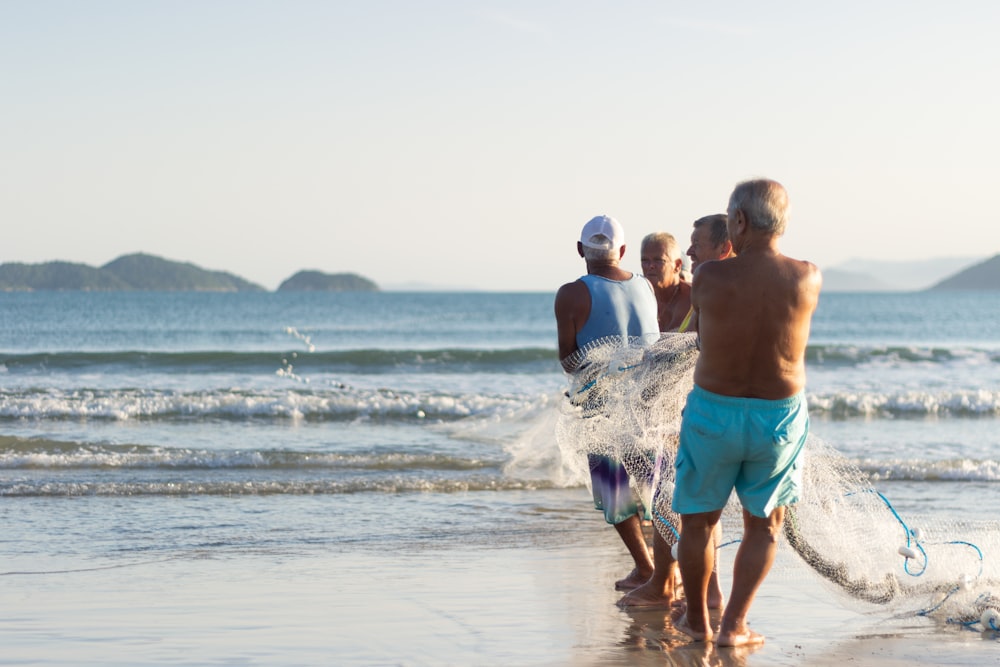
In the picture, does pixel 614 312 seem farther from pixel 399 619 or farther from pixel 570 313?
pixel 399 619

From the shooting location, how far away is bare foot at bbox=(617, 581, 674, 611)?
5.27 m

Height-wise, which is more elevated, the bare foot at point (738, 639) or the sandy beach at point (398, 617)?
the bare foot at point (738, 639)

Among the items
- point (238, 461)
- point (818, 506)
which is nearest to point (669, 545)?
point (818, 506)

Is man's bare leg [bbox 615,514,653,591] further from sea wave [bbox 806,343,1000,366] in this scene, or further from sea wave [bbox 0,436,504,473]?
sea wave [bbox 806,343,1000,366]

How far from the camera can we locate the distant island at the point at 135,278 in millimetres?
109625

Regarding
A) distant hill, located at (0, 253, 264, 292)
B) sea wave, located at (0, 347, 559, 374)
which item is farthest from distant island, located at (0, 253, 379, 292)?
sea wave, located at (0, 347, 559, 374)

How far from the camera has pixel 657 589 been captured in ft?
17.3

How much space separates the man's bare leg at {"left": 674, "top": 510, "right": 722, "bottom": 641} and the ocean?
56 cm

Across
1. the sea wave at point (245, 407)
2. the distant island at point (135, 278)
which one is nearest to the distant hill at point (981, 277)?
the distant island at point (135, 278)

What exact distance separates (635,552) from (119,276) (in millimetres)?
121807

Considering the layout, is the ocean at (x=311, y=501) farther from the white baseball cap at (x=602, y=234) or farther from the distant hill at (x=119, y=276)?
the distant hill at (x=119, y=276)

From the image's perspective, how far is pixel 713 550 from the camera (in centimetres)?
441

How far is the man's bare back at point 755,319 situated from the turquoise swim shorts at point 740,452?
6 centimetres

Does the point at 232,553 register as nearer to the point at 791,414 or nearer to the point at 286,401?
the point at 791,414
